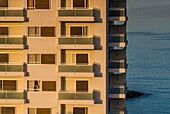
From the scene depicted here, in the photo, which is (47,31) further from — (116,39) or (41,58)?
(116,39)

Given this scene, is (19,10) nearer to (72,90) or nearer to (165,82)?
(72,90)

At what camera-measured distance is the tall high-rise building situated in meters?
26.5

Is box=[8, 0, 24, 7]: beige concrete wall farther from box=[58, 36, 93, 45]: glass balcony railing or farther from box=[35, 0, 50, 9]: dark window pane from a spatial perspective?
box=[58, 36, 93, 45]: glass balcony railing

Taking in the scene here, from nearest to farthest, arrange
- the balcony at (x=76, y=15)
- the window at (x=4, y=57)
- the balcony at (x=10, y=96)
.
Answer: the balcony at (x=76, y=15) → the balcony at (x=10, y=96) → the window at (x=4, y=57)

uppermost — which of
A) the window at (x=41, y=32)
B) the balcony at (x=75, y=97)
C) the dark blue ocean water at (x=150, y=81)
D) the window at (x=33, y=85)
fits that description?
the window at (x=41, y=32)

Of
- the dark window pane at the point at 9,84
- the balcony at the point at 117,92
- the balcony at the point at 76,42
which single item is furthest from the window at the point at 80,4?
the dark window pane at the point at 9,84

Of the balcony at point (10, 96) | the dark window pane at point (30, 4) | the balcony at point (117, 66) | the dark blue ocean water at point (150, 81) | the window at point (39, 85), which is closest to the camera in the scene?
the balcony at point (10, 96)

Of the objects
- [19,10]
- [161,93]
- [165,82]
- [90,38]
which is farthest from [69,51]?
[165,82]

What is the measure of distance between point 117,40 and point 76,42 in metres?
2.15

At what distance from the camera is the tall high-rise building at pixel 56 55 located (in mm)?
26500

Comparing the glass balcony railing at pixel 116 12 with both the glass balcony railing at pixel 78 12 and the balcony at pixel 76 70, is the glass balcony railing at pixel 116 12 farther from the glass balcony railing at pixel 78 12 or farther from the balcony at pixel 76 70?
the balcony at pixel 76 70

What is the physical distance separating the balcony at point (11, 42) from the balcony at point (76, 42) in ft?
5.86

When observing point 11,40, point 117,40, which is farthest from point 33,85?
point 117,40

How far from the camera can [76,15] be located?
86.0ft
